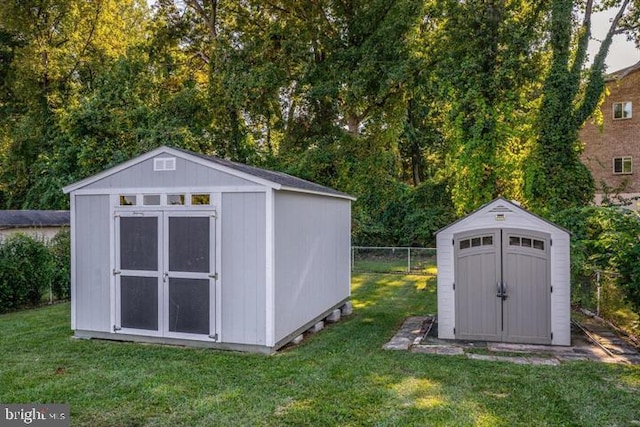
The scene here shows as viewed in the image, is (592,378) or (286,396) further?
(592,378)

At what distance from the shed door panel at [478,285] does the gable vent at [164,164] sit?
434 cm

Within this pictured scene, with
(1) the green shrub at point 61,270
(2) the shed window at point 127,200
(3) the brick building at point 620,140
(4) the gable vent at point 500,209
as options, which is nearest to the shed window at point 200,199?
(2) the shed window at point 127,200

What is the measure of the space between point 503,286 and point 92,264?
6192mm

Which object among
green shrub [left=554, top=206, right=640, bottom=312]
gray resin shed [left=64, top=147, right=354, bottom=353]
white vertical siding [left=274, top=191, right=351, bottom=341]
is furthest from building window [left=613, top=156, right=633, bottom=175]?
gray resin shed [left=64, top=147, right=354, bottom=353]

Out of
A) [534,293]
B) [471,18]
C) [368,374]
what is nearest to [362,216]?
[471,18]

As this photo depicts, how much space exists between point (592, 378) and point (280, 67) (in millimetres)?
Answer: 13729

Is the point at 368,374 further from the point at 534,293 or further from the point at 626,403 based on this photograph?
the point at 534,293

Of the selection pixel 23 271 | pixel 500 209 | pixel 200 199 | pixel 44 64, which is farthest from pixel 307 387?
pixel 44 64

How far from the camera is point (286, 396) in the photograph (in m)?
4.47

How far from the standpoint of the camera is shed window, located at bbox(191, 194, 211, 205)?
628 cm

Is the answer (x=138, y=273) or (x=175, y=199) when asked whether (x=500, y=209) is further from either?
(x=138, y=273)

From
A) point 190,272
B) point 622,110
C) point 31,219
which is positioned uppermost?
point 622,110

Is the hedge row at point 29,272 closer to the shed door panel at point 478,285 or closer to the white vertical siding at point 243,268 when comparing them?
the white vertical siding at point 243,268

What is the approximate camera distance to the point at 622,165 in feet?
64.3
